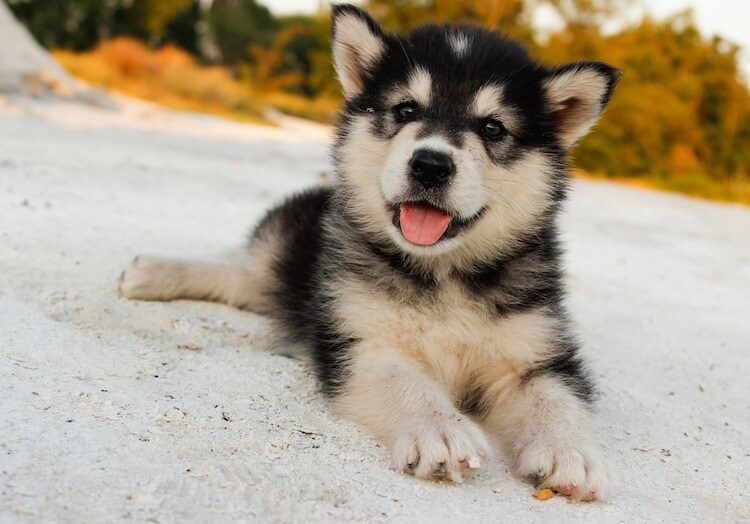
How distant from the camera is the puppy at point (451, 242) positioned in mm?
2641

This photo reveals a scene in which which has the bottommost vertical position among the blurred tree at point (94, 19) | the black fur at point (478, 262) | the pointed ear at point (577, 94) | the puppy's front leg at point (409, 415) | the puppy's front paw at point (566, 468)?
the blurred tree at point (94, 19)

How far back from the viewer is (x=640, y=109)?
52.4 ft

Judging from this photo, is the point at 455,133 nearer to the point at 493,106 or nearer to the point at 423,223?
the point at 493,106

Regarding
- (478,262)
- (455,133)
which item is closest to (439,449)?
(478,262)

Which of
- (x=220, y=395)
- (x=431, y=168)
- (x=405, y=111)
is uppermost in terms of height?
(x=405, y=111)

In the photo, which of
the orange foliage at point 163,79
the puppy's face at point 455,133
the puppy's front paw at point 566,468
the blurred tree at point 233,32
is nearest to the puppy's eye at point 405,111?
the puppy's face at point 455,133

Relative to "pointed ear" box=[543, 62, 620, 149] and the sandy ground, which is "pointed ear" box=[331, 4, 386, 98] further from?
the sandy ground

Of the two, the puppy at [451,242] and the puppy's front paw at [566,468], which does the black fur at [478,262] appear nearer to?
the puppy at [451,242]

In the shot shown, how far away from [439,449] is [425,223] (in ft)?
3.08

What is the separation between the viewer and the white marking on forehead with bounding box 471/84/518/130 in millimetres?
2906

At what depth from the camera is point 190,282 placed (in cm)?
381

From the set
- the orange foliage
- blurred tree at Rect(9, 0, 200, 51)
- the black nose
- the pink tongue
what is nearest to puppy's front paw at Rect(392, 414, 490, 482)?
the pink tongue

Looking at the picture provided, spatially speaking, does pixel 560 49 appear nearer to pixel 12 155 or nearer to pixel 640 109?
pixel 640 109

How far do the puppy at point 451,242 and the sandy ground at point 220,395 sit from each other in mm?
227
